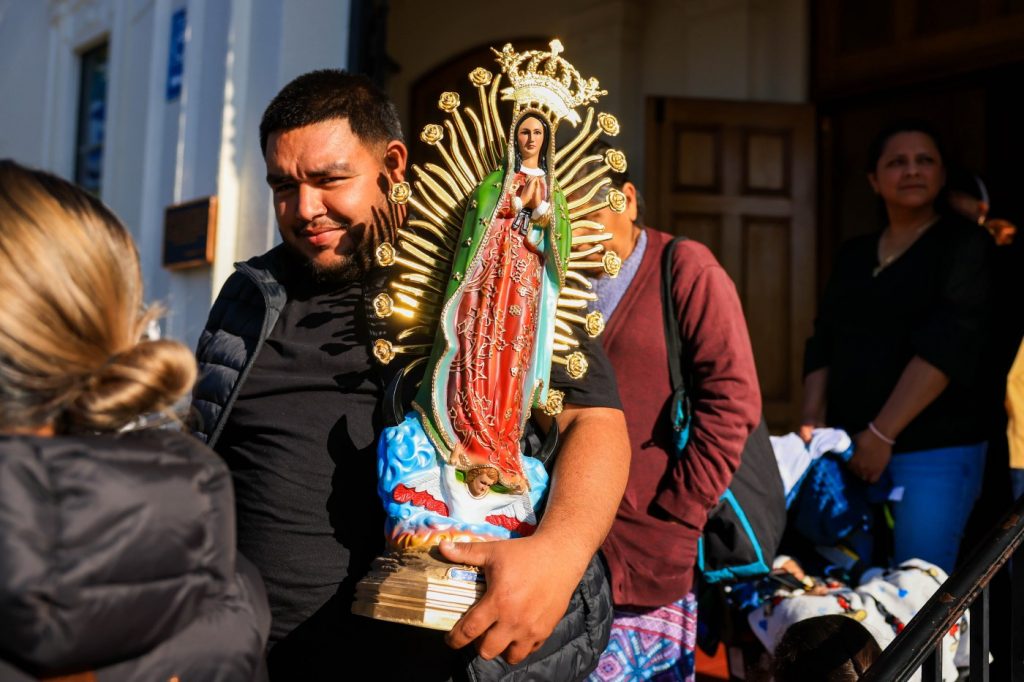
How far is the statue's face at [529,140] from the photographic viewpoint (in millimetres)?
1762

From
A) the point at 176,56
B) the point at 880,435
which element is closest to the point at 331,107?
the point at 880,435

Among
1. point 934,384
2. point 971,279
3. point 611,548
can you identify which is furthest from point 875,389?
point 611,548

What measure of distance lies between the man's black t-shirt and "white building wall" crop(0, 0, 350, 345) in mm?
1960

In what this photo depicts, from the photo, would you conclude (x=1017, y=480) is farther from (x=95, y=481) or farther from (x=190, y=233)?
(x=190, y=233)

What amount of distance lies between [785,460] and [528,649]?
5.73 ft

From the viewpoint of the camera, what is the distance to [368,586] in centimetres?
154

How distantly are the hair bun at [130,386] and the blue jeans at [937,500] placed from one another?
245 centimetres

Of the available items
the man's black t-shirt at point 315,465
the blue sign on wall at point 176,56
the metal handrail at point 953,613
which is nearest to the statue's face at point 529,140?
the man's black t-shirt at point 315,465

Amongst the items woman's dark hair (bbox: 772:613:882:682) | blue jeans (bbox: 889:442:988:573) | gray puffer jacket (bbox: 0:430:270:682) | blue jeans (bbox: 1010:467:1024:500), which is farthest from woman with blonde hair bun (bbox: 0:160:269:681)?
blue jeans (bbox: 889:442:988:573)

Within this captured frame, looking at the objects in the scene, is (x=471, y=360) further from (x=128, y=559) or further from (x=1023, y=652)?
(x=1023, y=652)

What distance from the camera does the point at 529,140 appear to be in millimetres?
1765

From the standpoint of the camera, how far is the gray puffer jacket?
40.1 inches

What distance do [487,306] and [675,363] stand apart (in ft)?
3.34

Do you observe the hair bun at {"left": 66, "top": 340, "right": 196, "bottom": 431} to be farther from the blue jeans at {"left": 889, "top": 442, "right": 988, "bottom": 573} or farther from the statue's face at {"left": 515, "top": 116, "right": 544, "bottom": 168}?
the blue jeans at {"left": 889, "top": 442, "right": 988, "bottom": 573}
